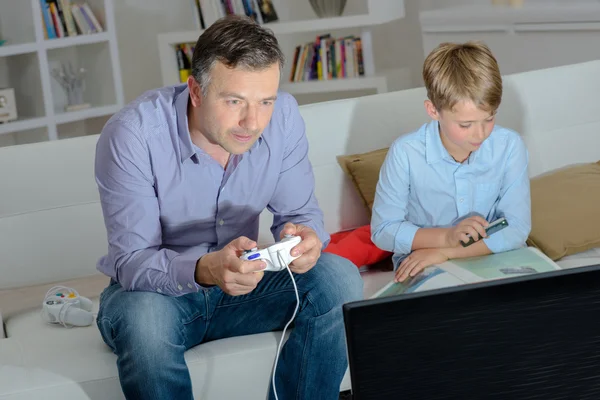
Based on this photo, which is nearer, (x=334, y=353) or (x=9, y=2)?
(x=334, y=353)

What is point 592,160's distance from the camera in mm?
2752

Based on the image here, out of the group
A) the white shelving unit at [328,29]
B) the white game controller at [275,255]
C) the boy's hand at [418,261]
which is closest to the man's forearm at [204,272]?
the white game controller at [275,255]

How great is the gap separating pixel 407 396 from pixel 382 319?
3.0 inches

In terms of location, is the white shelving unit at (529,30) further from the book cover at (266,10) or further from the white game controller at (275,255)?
the white game controller at (275,255)

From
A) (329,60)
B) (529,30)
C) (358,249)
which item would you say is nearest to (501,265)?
(358,249)

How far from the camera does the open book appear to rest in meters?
1.99

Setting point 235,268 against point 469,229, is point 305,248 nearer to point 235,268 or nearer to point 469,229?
point 235,268

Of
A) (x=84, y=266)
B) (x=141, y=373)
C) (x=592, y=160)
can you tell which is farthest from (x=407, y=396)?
(x=592, y=160)

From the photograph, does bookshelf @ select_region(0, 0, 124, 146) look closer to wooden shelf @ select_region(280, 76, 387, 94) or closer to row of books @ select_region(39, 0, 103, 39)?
row of books @ select_region(39, 0, 103, 39)

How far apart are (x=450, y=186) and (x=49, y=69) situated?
11.4 ft

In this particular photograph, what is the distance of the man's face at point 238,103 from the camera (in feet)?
5.81

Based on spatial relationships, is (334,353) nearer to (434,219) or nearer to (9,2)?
(434,219)

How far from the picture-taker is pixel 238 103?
1.79 m

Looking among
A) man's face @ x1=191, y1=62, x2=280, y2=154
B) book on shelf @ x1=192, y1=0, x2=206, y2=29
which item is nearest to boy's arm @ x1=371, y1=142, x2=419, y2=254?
man's face @ x1=191, y1=62, x2=280, y2=154
